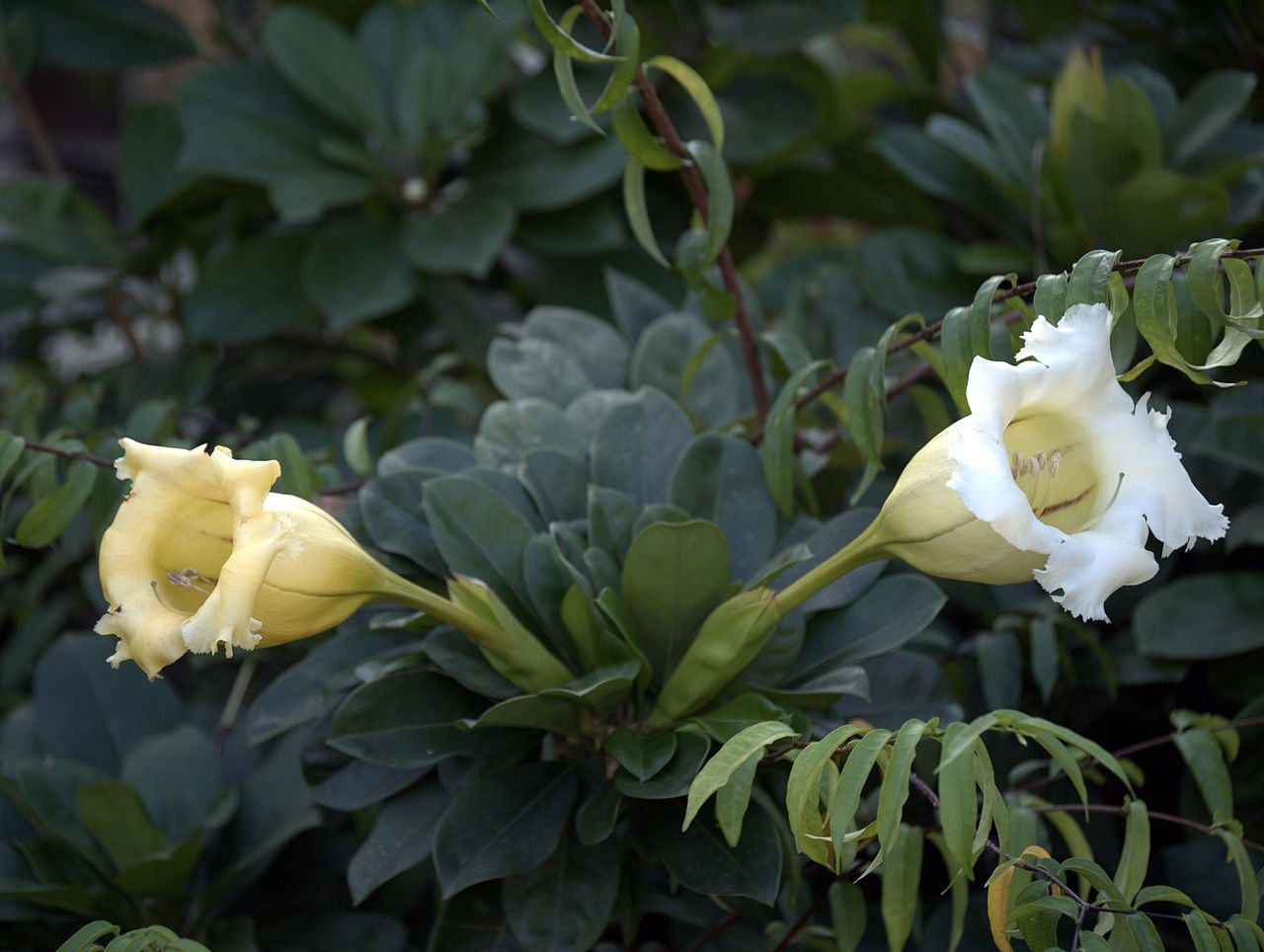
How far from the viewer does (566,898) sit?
79 cm

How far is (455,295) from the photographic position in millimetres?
1480

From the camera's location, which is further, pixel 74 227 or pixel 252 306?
pixel 74 227

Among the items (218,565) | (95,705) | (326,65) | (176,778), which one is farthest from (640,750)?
(326,65)

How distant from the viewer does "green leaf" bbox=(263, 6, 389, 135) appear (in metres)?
1.42

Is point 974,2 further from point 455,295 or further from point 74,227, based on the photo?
point 74,227

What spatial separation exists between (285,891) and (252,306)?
0.73m

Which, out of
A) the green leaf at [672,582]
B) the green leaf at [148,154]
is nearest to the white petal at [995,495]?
the green leaf at [672,582]

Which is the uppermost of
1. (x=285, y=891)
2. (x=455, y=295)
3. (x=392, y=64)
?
(x=392, y=64)

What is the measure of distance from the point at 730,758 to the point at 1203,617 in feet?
1.92

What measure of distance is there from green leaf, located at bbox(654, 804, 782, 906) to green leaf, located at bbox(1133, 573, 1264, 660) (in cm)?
42

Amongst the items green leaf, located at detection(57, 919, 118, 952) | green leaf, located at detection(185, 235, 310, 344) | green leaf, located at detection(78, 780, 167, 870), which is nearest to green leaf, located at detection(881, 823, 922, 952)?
green leaf, located at detection(57, 919, 118, 952)

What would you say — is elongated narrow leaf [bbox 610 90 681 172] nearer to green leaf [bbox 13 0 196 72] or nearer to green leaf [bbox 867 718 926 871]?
green leaf [bbox 867 718 926 871]

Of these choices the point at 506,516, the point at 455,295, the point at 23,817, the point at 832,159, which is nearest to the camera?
the point at 506,516

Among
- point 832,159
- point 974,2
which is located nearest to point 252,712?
point 832,159
